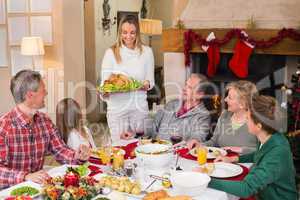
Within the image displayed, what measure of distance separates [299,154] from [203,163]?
174 cm

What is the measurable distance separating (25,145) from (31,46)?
2684 mm

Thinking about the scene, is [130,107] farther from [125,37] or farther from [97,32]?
[97,32]

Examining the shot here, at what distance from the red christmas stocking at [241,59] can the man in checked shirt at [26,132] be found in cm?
221

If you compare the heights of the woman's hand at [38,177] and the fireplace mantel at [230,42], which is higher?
the fireplace mantel at [230,42]

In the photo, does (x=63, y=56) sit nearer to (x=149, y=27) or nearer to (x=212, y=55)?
(x=149, y=27)

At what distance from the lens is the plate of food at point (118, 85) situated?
3.30 metres

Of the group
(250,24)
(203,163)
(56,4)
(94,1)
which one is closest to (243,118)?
(203,163)

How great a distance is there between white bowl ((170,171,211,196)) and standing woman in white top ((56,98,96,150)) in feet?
2.91

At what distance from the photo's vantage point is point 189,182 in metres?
1.81

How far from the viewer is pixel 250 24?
3963 millimetres

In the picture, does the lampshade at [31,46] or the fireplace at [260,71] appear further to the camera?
the lampshade at [31,46]

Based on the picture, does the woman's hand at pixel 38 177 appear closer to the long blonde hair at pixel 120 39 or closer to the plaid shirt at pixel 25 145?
the plaid shirt at pixel 25 145

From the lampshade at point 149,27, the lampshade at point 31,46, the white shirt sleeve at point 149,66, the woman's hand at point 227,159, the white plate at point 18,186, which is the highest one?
the lampshade at point 149,27

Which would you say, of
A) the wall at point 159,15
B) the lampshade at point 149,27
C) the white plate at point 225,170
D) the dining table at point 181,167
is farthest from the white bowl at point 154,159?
the wall at point 159,15
